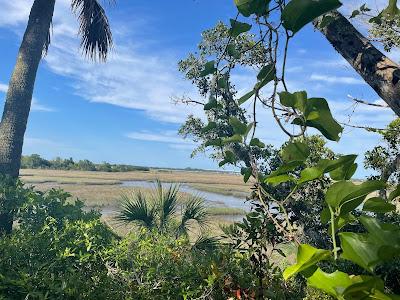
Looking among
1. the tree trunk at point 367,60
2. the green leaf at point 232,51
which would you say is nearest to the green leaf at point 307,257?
the green leaf at point 232,51

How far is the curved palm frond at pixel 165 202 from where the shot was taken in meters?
5.69

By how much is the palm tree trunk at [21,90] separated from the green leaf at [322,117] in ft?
19.0

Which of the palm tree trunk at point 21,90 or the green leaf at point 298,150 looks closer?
the green leaf at point 298,150

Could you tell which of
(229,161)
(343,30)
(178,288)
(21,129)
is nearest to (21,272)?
(178,288)

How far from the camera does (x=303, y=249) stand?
30 cm

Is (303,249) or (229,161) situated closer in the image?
(303,249)

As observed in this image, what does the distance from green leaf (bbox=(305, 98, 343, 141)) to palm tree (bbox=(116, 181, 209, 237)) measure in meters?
5.21

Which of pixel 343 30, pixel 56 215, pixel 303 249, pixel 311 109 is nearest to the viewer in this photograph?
pixel 303 249

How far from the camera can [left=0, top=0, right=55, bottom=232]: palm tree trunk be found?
18.4 feet

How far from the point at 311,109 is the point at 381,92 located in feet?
2.80

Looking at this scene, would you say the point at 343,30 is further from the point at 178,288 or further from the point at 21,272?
the point at 21,272

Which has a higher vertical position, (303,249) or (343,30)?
(343,30)

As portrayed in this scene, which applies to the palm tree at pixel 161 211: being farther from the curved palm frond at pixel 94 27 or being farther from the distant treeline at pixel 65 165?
the distant treeline at pixel 65 165

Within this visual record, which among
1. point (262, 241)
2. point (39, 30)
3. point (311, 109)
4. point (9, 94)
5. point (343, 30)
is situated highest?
point (39, 30)
